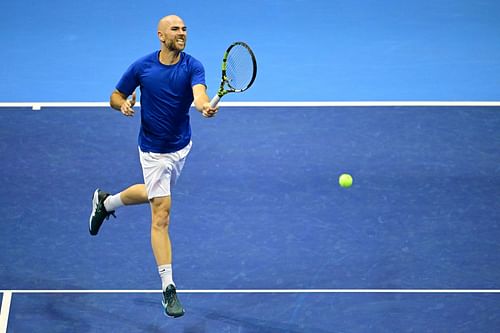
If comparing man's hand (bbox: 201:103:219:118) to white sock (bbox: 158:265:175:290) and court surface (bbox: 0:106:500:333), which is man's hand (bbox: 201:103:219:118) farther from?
court surface (bbox: 0:106:500:333)

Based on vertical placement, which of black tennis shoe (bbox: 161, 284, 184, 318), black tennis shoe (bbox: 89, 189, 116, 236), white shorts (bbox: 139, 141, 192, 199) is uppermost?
white shorts (bbox: 139, 141, 192, 199)

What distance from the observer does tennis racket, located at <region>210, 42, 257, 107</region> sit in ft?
28.5

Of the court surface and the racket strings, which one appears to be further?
the court surface

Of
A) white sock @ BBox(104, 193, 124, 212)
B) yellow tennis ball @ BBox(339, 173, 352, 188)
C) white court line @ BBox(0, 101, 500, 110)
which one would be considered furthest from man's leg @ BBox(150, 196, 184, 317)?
white court line @ BBox(0, 101, 500, 110)

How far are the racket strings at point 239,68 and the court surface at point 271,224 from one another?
1.92 metres

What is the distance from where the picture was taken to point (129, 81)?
9.23 m

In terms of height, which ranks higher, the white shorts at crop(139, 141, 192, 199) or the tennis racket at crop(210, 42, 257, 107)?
the tennis racket at crop(210, 42, 257, 107)

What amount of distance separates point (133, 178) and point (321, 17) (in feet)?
17.6

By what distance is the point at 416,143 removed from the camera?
1216cm

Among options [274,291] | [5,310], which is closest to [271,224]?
[274,291]

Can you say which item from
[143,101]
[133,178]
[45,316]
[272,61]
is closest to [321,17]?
[272,61]

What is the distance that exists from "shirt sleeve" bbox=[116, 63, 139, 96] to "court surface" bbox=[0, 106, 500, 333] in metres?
1.69

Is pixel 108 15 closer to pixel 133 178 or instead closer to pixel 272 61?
pixel 272 61

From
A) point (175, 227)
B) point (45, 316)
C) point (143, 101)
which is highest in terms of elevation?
point (143, 101)
